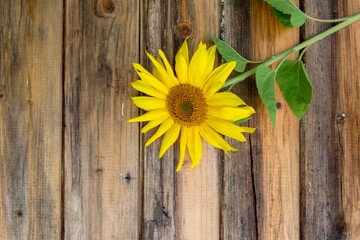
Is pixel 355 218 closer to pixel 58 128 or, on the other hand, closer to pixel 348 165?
pixel 348 165

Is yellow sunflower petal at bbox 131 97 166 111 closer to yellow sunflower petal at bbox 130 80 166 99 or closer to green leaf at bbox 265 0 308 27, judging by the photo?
yellow sunflower petal at bbox 130 80 166 99

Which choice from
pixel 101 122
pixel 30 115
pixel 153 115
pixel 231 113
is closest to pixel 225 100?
pixel 231 113

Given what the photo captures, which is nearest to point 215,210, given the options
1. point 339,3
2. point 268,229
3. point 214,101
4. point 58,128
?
point 268,229

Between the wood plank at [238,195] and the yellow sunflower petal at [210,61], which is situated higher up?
the yellow sunflower petal at [210,61]

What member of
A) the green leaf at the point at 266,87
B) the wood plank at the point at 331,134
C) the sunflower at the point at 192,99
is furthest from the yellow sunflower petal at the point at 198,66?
the wood plank at the point at 331,134

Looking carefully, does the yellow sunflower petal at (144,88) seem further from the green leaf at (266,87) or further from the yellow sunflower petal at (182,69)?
the green leaf at (266,87)

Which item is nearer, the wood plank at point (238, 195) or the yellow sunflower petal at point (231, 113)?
the yellow sunflower petal at point (231, 113)

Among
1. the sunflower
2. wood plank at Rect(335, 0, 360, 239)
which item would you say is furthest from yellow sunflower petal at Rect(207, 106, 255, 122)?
wood plank at Rect(335, 0, 360, 239)
